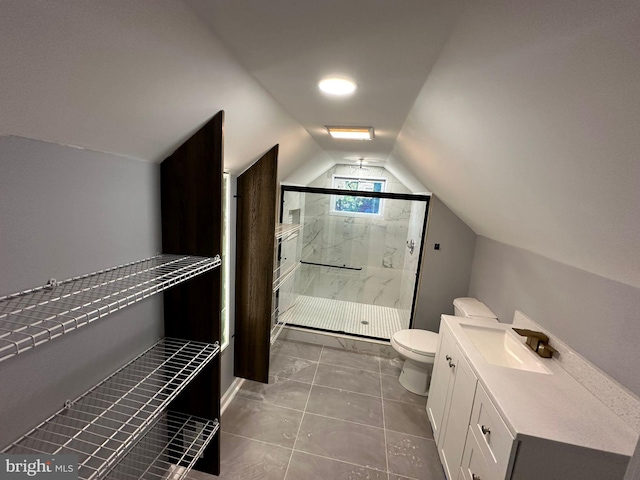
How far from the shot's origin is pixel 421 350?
2451 mm

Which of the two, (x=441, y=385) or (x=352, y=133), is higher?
(x=352, y=133)

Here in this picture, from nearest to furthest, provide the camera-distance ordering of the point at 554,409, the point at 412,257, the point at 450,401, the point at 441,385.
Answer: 1. the point at 554,409
2. the point at 450,401
3. the point at 441,385
4. the point at 412,257

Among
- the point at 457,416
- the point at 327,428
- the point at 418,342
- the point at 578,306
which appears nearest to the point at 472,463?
the point at 457,416

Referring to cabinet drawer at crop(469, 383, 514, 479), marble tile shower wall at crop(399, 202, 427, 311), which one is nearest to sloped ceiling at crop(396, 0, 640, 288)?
cabinet drawer at crop(469, 383, 514, 479)

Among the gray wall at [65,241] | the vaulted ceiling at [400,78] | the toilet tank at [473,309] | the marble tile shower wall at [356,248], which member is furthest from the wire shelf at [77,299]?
the marble tile shower wall at [356,248]

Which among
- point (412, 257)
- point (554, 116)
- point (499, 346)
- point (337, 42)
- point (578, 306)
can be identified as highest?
point (337, 42)

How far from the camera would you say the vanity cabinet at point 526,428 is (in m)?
1.03

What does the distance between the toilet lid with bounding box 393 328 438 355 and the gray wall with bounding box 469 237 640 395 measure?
2.07 feet

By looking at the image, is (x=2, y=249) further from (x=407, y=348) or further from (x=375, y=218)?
(x=375, y=218)

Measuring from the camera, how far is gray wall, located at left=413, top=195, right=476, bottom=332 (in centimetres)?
291

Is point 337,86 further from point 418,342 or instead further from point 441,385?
point 418,342

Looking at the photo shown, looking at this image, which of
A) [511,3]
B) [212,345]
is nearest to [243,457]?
[212,345]

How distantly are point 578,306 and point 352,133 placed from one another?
1675 millimetres

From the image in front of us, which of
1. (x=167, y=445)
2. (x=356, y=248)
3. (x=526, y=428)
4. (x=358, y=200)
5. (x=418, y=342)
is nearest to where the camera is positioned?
(x=526, y=428)
